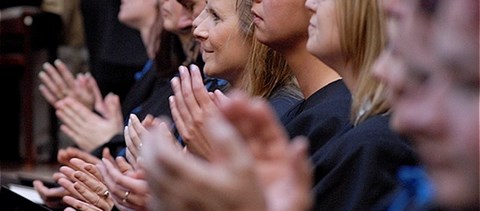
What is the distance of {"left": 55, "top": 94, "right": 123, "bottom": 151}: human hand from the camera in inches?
159

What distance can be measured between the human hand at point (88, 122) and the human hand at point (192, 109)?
1.72m

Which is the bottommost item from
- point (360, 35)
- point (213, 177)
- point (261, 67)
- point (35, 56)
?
point (35, 56)

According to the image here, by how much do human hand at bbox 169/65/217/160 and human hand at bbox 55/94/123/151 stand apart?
67.9 inches

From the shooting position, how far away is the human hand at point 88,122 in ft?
13.3

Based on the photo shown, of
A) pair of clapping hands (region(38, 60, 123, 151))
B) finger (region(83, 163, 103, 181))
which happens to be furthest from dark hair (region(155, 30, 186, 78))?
finger (region(83, 163, 103, 181))

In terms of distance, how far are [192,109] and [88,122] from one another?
73.8 inches

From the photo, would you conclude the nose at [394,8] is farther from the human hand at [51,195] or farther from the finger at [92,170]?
the human hand at [51,195]

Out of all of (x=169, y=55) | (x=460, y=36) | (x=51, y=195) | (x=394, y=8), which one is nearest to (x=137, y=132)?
(x=51, y=195)

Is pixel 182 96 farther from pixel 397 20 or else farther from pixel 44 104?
pixel 44 104

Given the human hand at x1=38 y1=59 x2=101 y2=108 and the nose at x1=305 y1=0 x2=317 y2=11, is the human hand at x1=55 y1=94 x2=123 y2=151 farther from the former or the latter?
the nose at x1=305 y1=0 x2=317 y2=11

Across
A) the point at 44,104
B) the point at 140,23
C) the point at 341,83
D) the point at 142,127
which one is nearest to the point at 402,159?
the point at 341,83

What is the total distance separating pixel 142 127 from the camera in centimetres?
249

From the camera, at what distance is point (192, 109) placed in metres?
2.24

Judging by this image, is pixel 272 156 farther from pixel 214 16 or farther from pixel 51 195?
pixel 51 195
